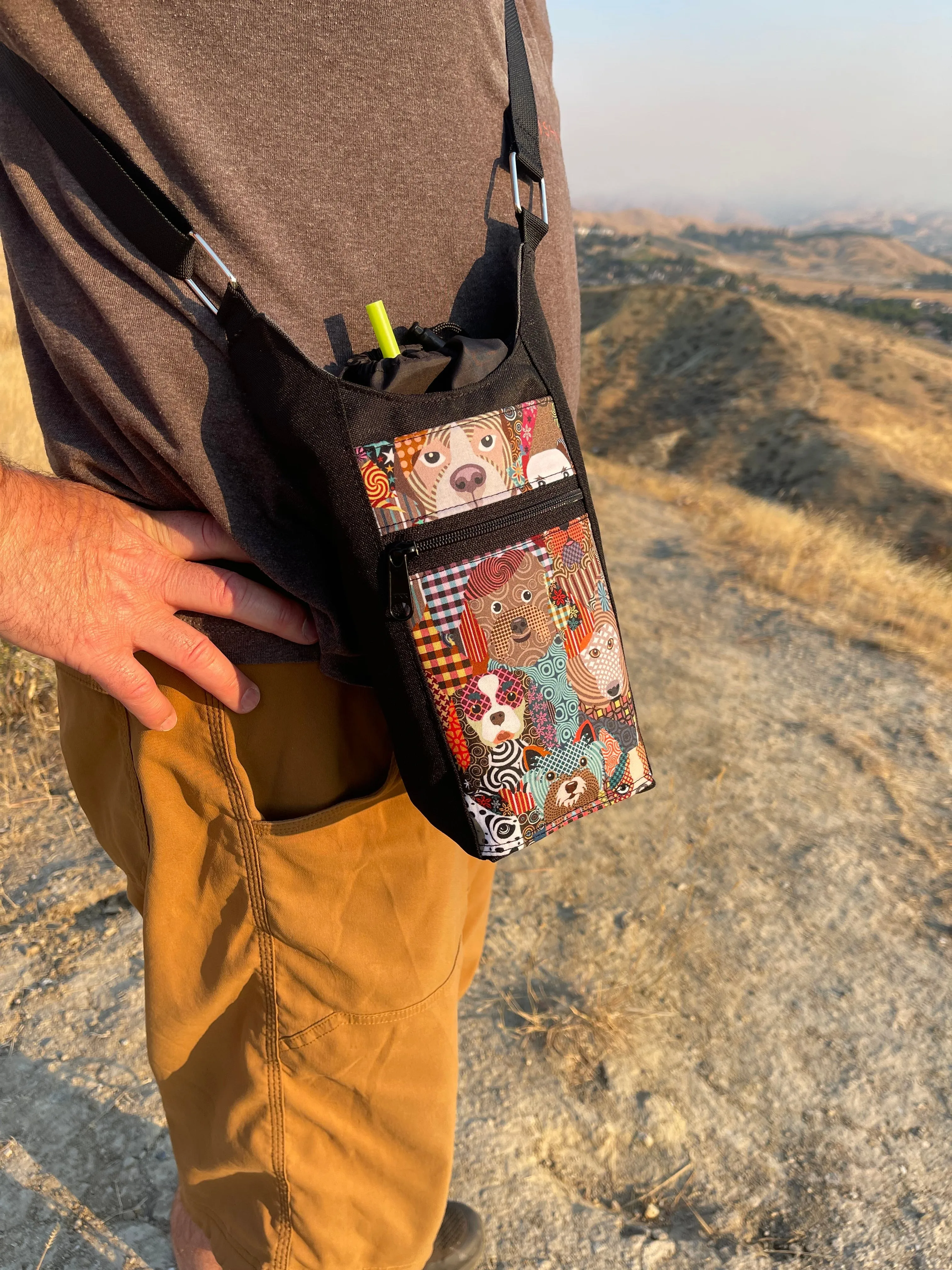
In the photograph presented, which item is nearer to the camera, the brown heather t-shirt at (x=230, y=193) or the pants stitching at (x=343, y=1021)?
the brown heather t-shirt at (x=230, y=193)

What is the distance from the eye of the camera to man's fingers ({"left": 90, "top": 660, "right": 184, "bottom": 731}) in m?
0.94

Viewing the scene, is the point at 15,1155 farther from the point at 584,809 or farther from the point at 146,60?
the point at 146,60

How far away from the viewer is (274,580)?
0.92 meters

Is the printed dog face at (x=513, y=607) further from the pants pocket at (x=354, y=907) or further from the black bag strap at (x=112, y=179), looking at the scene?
the black bag strap at (x=112, y=179)

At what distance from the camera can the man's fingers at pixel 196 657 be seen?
37.3 inches

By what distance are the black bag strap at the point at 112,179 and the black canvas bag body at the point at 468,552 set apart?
0.06ft

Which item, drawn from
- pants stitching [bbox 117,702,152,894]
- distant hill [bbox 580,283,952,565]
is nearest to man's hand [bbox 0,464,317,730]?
pants stitching [bbox 117,702,152,894]

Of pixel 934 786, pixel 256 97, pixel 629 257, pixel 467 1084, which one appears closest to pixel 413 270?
pixel 256 97

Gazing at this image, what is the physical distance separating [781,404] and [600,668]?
826 inches

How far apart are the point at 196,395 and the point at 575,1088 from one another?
2.12 metres

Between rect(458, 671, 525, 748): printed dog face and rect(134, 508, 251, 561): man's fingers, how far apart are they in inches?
13.0

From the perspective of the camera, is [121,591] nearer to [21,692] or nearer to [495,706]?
[495,706]

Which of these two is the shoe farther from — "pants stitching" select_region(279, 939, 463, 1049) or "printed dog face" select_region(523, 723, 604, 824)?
"printed dog face" select_region(523, 723, 604, 824)

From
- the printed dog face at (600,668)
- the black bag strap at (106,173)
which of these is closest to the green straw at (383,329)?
the black bag strap at (106,173)
